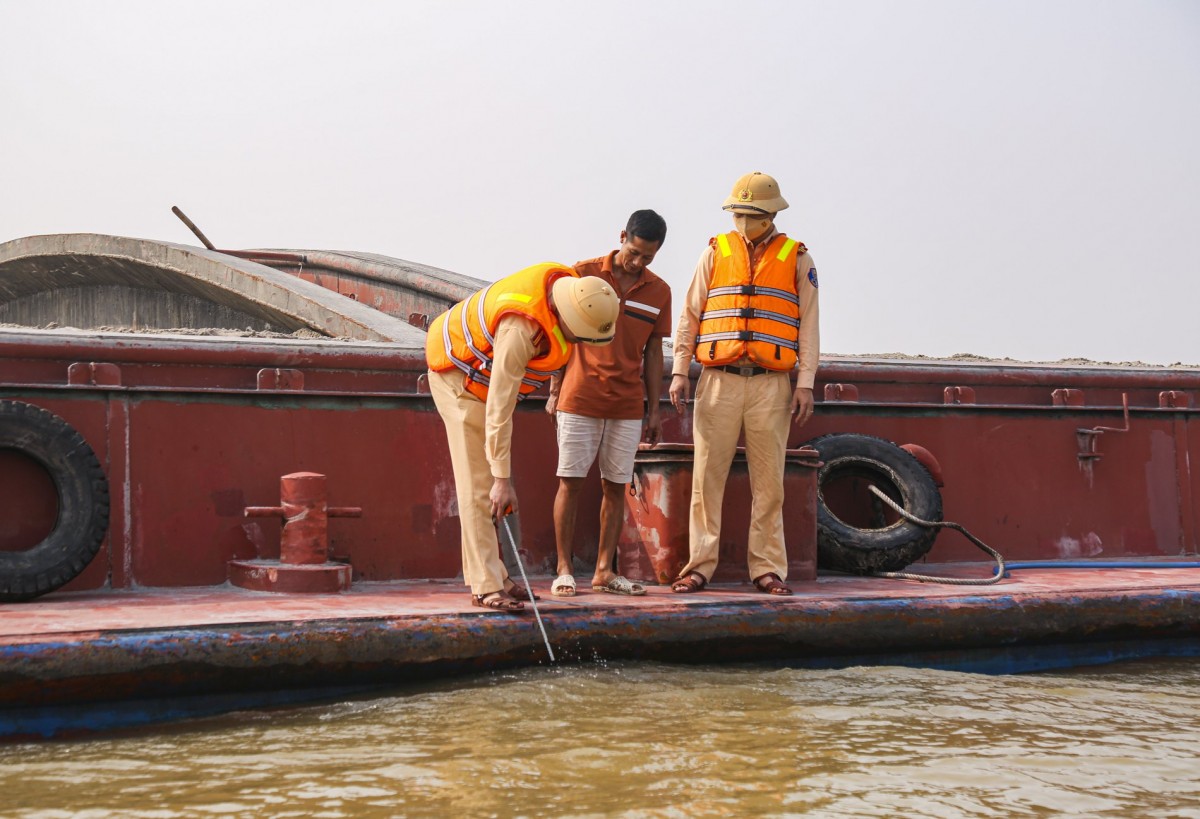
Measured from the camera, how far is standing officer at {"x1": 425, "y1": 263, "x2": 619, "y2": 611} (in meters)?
4.64

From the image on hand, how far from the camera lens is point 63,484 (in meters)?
5.18

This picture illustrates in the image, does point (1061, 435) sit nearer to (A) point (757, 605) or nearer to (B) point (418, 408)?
(A) point (757, 605)

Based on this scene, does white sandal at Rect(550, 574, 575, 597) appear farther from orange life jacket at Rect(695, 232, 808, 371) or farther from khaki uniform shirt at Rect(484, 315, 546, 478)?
orange life jacket at Rect(695, 232, 808, 371)

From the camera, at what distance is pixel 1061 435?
7305 mm

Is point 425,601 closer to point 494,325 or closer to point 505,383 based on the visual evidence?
point 505,383

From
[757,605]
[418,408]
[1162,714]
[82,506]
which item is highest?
[418,408]

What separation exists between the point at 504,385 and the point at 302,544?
1298 millimetres

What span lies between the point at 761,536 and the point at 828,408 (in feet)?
4.97

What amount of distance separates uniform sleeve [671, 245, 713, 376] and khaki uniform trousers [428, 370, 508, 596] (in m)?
1.15

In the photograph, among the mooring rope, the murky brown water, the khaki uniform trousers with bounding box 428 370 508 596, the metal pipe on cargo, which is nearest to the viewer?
the murky brown water

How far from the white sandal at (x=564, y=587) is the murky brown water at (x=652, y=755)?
0.54 m

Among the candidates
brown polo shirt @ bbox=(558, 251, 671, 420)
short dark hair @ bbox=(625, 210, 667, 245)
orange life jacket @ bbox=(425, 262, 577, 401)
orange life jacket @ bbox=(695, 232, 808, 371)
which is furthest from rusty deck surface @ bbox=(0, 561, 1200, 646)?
short dark hair @ bbox=(625, 210, 667, 245)

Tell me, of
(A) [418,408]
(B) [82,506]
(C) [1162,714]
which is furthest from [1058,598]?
(B) [82,506]

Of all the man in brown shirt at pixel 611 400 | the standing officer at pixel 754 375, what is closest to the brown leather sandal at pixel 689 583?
the standing officer at pixel 754 375
